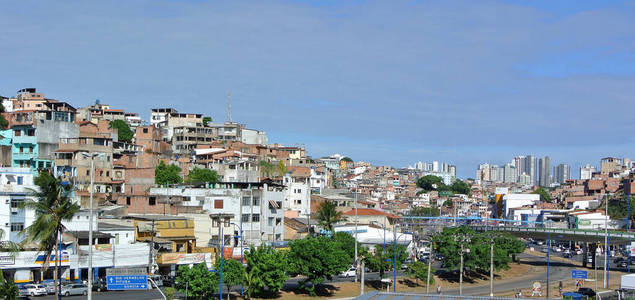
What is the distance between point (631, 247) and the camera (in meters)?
101

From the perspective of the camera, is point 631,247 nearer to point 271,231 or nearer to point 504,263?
point 504,263

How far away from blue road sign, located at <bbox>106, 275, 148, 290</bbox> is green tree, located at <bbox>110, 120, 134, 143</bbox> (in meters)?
81.5

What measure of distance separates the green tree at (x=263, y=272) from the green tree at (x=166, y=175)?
4753cm

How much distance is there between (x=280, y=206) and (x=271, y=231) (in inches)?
153

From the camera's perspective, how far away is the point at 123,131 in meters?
140

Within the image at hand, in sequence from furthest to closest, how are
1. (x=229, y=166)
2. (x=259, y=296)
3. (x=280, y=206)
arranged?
(x=229, y=166) → (x=280, y=206) → (x=259, y=296)

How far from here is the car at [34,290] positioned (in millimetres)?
59312

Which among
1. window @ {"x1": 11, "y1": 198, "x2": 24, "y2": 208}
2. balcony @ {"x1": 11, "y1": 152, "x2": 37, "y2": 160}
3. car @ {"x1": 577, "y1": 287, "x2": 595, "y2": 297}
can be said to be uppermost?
balcony @ {"x1": 11, "y1": 152, "x2": 37, "y2": 160}

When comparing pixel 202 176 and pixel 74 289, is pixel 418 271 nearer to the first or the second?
pixel 74 289

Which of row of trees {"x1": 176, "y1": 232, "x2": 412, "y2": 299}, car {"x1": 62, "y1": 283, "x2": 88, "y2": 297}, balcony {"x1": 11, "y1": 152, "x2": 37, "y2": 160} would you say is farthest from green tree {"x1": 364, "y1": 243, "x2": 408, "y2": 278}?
balcony {"x1": 11, "y1": 152, "x2": 37, "y2": 160}

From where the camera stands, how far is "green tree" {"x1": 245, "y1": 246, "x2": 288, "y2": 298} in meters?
65.0

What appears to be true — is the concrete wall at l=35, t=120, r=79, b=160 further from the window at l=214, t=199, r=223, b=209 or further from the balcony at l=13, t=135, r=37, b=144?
the window at l=214, t=199, r=223, b=209

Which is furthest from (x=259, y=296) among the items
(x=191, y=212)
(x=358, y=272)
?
(x=191, y=212)

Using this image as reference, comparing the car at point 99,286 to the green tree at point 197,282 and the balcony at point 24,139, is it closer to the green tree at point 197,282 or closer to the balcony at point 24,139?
the green tree at point 197,282
